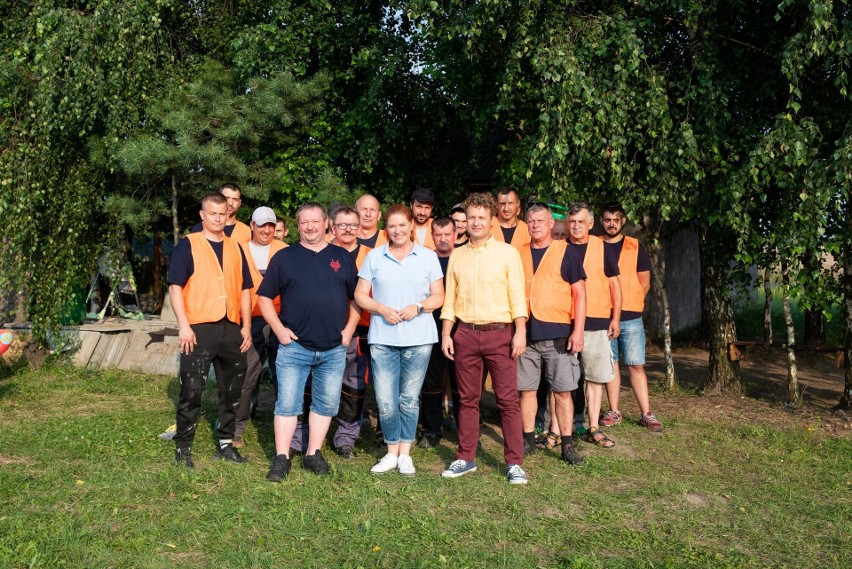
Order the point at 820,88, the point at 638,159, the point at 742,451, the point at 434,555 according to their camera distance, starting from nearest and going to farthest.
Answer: the point at 434,555 < the point at 742,451 < the point at 820,88 < the point at 638,159

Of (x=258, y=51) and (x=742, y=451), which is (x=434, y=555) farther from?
(x=258, y=51)

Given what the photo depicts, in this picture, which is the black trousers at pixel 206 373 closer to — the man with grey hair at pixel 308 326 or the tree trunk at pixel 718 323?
the man with grey hair at pixel 308 326

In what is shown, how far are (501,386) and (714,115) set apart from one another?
11.5ft

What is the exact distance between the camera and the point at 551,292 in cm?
561

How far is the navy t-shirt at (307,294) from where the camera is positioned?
5.23 meters

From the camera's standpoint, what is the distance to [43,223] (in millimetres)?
9258

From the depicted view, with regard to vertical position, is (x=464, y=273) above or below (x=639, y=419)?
above

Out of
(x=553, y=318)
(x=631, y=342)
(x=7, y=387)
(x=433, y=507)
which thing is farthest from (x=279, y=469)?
(x=7, y=387)

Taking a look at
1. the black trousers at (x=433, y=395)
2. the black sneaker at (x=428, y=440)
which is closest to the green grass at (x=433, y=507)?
the black sneaker at (x=428, y=440)

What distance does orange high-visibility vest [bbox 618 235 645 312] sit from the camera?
6.65 metres

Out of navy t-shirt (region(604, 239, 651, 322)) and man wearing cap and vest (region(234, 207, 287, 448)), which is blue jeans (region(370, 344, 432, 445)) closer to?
man wearing cap and vest (region(234, 207, 287, 448))

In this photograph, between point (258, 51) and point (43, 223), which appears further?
point (258, 51)

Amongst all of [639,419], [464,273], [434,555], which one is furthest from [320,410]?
[639,419]

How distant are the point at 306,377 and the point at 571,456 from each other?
192cm
